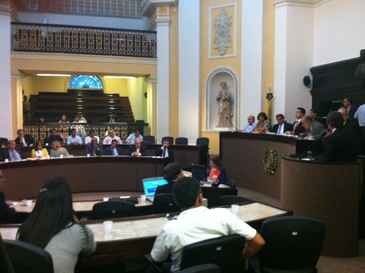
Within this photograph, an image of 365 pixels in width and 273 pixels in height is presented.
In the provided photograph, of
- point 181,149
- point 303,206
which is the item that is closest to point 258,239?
point 303,206

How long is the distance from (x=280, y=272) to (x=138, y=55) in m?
13.6

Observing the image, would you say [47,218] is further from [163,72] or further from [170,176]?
[163,72]

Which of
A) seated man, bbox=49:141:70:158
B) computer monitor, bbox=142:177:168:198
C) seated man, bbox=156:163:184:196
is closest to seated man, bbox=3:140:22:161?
seated man, bbox=49:141:70:158

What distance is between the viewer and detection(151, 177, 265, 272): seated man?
294 cm

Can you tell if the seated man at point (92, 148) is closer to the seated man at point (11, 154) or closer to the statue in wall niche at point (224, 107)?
the seated man at point (11, 154)

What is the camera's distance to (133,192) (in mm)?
10055

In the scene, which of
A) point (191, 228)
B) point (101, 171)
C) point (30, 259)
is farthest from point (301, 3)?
point (30, 259)

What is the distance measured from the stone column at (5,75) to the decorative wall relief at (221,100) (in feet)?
21.8

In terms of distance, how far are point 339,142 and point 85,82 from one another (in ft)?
60.8

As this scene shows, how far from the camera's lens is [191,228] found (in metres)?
2.95

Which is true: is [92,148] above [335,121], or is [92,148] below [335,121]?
below

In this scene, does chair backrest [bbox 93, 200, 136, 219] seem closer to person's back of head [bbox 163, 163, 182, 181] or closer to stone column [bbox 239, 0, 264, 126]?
person's back of head [bbox 163, 163, 182, 181]

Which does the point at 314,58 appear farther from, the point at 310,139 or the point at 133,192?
the point at 133,192

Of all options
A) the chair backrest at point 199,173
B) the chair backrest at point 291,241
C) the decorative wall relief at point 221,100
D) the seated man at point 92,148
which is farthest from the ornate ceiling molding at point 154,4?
the chair backrest at point 291,241
